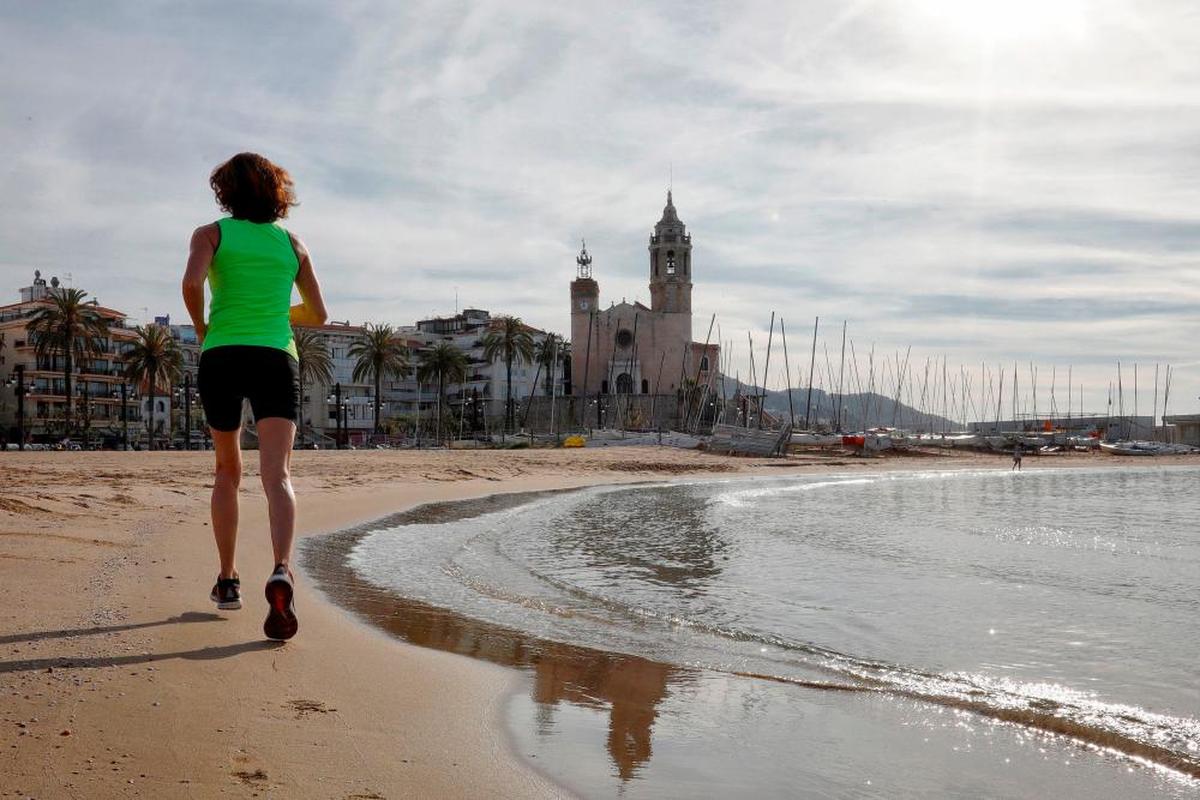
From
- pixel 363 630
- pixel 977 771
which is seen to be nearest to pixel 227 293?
pixel 363 630

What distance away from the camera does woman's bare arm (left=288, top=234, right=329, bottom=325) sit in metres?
5.19

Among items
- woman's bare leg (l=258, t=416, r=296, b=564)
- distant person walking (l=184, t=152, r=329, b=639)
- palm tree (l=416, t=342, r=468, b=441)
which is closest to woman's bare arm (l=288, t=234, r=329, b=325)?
distant person walking (l=184, t=152, r=329, b=639)

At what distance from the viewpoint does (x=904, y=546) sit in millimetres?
13258

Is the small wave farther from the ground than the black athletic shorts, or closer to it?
closer to it

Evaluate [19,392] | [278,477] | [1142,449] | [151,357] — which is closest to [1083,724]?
[278,477]

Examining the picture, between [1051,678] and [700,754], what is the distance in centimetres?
279

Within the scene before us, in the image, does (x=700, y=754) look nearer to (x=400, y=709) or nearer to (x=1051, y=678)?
(x=400, y=709)

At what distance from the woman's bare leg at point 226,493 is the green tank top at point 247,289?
0.52m

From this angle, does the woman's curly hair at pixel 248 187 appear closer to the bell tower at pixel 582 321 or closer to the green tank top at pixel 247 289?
the green tank top at pixel 247 289

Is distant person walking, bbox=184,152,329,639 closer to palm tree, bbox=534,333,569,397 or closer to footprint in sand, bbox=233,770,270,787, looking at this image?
footprint in sand, bbox=233,770,270,787

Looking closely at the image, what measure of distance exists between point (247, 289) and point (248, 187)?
1.72 ft

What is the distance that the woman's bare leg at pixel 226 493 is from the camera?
5082 millimetres

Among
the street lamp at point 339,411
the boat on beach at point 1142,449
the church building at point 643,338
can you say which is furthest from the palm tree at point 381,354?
the boat on beach at point 1142,449

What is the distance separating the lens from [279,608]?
4730 mm
